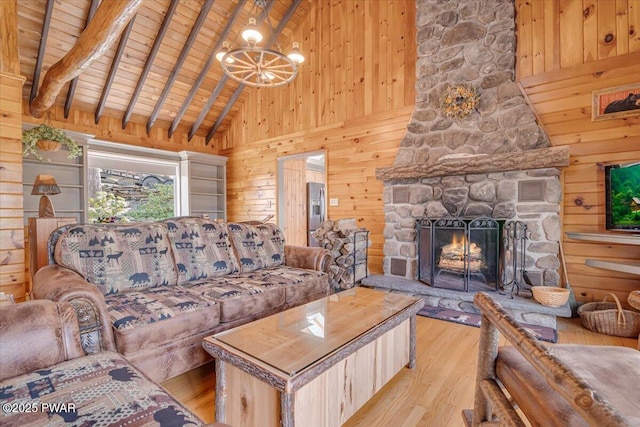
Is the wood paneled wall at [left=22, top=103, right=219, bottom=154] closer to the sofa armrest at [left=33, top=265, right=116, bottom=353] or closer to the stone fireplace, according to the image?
the stone fireplace

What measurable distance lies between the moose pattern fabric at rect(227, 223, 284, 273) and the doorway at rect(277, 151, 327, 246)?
2.45 meters

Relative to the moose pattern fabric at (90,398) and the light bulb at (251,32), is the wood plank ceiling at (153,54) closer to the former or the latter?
the light bulb at (251,32)

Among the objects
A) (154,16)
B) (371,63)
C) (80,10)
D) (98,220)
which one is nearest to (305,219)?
(371,63)

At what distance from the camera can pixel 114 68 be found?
175 inches

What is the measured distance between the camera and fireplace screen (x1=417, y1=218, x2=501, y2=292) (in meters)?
3.14

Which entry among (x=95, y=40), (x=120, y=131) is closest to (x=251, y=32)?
(x=95, y=40)

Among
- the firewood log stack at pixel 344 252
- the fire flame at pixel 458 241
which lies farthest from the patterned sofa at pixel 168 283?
the fire flame at pixel 458 241

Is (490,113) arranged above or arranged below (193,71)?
below

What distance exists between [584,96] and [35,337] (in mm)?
4372

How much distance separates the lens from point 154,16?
13.9 feet

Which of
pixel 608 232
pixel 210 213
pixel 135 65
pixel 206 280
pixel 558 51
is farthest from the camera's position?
pixel 210 213

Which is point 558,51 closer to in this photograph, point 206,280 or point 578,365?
point 578,365

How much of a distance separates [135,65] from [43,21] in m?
1.09

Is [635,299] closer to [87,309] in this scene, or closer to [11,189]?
[87,309]
